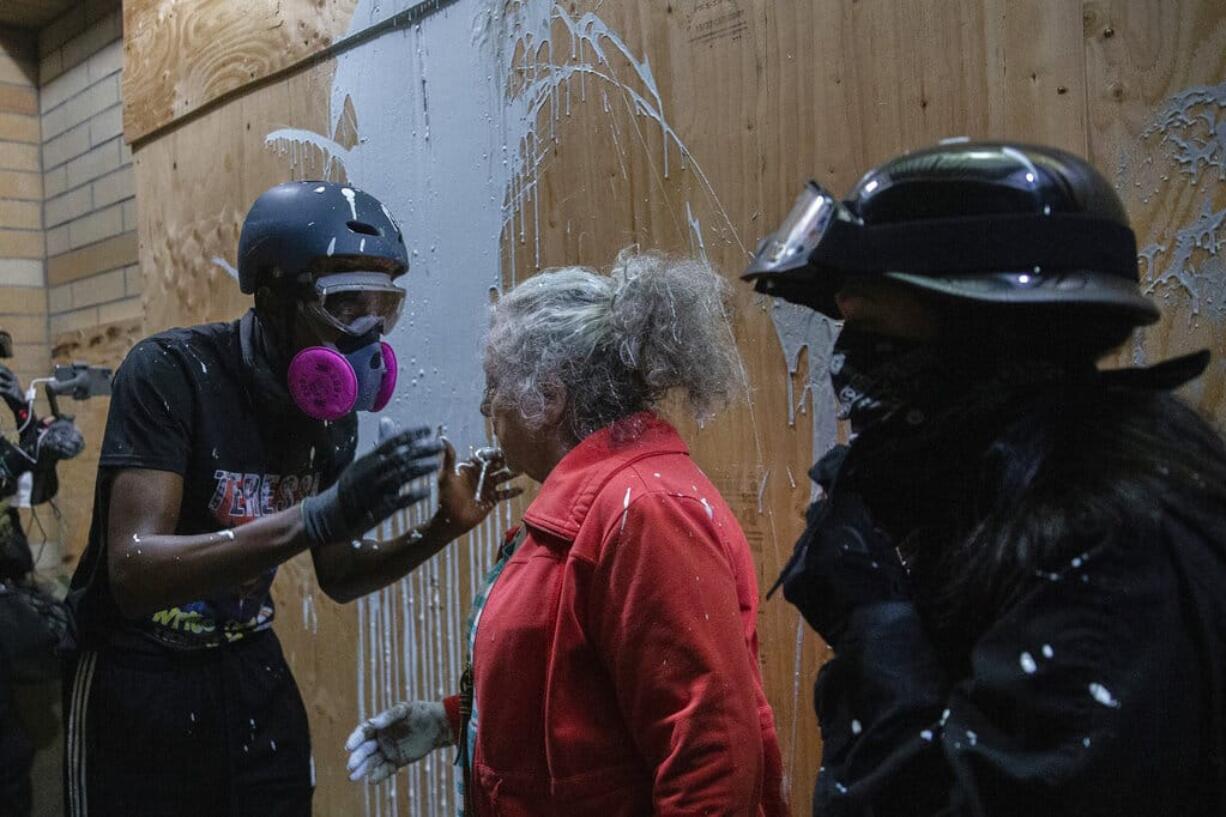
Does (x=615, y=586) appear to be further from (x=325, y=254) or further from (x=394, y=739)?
(x=325, y=254)

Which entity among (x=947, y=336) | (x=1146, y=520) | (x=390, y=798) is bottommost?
(x=390, y=798)

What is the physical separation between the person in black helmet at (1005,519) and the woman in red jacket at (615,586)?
1.21 feet

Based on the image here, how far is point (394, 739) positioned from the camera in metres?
1.88

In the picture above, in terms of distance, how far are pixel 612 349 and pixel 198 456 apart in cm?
90

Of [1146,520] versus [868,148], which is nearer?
[1146,520]

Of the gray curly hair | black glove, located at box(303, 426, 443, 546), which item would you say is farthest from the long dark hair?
black glove, located at box(303, 426, 443, 546)

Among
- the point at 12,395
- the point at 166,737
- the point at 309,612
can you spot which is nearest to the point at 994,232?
the point at 166,737

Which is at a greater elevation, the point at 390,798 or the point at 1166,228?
the point at 1166,228

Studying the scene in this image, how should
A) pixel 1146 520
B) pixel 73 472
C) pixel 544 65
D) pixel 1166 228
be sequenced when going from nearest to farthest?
pixel 1146 520 < pixel 1166 228 < pixel 544 65 < pixel 73 472

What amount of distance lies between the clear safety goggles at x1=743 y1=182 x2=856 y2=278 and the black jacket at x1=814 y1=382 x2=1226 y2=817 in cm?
25

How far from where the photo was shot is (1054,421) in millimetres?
886

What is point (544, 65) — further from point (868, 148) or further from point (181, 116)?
point (181, 116)

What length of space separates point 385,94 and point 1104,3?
1.95m

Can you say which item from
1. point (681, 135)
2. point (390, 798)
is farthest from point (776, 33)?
point (390, 798)
